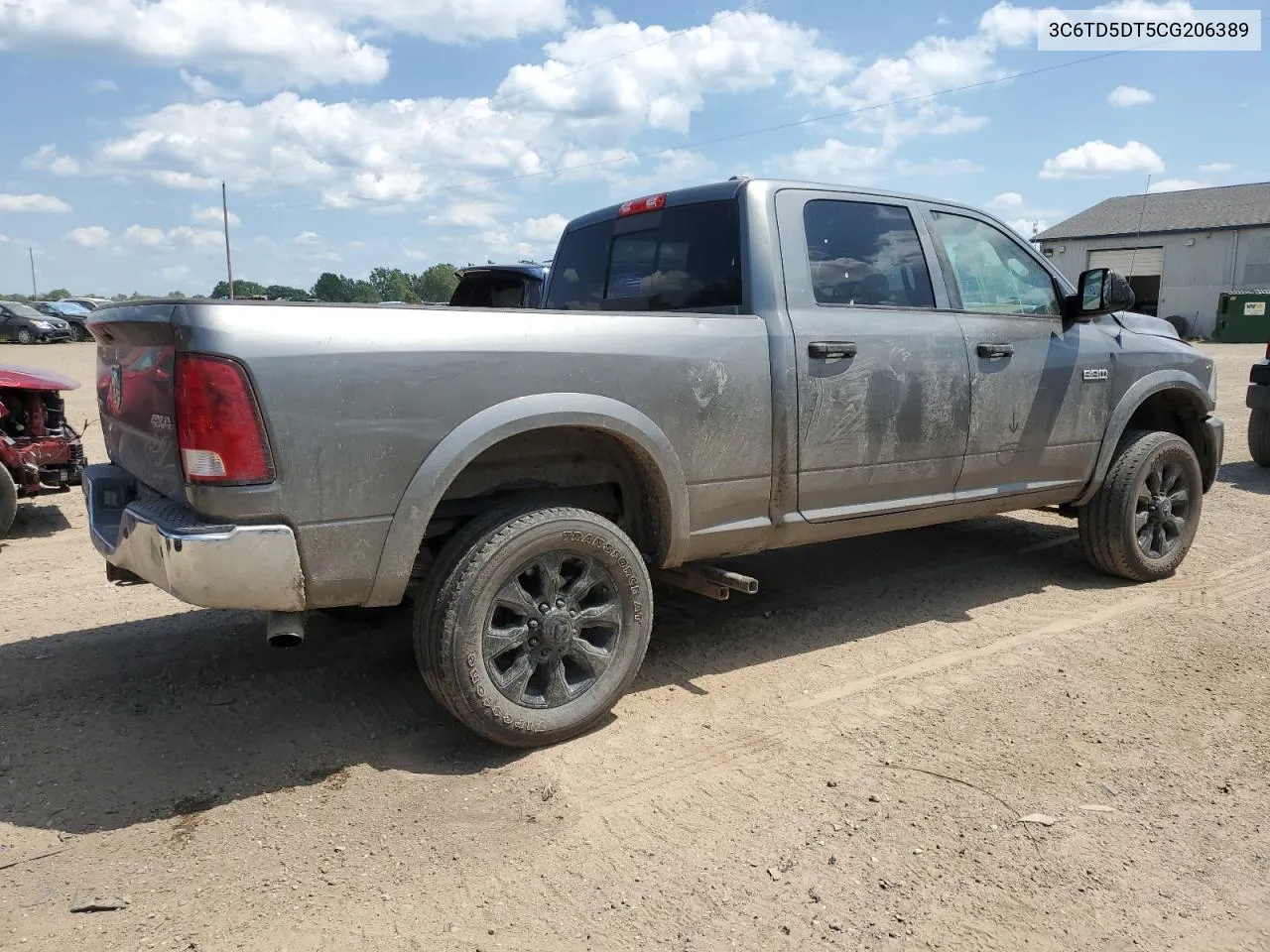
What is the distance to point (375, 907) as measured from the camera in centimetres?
256

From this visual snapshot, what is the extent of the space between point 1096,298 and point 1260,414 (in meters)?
5.36

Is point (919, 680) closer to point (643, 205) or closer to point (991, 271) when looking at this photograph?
point (991, 271)

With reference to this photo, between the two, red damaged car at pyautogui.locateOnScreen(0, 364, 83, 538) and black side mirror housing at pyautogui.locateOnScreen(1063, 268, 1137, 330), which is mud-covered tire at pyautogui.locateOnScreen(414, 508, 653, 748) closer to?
black side mirror housing at pyautogui.locateOnScreen(1063, 268, 1137, 330)

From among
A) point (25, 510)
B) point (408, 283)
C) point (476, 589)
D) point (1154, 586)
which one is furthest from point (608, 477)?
point (408, 283)

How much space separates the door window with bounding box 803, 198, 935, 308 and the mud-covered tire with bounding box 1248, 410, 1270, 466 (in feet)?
20.4

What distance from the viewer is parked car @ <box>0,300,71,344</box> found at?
30.2 meters

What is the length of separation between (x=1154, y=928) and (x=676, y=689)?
195 cm

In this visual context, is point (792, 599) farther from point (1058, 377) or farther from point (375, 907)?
point (375, 907)

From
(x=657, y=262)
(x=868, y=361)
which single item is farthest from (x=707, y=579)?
(x=657, y=262)

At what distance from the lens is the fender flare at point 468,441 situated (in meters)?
3.08

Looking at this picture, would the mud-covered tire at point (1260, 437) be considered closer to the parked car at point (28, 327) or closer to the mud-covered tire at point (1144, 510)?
the mud-covered tire at point (1144, 510)

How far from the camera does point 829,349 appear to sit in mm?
3943

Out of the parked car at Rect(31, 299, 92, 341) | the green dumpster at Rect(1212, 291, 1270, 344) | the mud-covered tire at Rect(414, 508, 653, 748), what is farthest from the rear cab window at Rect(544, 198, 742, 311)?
the green dumpster at Rect(1212, 291, 1270, 344)

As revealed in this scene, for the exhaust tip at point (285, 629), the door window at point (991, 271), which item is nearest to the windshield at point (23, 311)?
the exhaust tip at point (285, 629)
